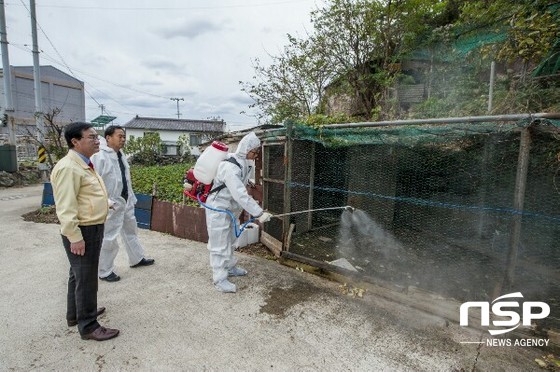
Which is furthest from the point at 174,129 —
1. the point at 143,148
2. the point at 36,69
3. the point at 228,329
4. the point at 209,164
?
the point at 228,329

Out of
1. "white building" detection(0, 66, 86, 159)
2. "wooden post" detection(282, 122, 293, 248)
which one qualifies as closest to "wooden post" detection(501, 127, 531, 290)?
"wooden post" detection(282, 122, 293, 248)

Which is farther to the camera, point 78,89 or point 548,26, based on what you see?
point 78,89

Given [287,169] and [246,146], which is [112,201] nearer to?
[246,146]

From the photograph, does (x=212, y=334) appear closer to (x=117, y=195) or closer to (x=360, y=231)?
(x=117, y=195)

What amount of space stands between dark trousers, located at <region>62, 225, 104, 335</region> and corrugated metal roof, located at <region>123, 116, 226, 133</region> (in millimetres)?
35862

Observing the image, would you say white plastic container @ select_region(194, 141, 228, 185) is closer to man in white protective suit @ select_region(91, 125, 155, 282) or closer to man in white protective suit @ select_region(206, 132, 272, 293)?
man in white protective suit @ select_region(206, 132, 272, 293)

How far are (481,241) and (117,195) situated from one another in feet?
18.6

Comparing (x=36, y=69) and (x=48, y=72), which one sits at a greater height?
(x=48, y=72)

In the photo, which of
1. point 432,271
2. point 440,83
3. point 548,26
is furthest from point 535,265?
point 440,83

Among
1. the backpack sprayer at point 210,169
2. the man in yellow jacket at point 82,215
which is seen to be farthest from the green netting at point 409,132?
the man in yellow jacket at point 82,215

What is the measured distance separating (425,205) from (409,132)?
2.51m

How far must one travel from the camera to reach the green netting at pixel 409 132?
281 centimetres

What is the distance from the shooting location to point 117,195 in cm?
356

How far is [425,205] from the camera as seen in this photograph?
17.5ft
